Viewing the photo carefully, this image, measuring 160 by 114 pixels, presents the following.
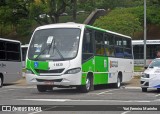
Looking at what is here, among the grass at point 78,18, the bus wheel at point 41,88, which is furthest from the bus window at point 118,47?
the grass at point 78,18

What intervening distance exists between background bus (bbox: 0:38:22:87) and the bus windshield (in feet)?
22.6

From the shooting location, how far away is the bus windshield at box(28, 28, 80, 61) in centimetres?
1969

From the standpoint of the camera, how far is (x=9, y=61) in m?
27.8

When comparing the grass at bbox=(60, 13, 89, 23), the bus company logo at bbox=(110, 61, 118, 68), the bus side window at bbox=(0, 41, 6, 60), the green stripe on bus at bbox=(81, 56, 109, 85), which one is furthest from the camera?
the grass at bbox=(60, 13, 89, 23)

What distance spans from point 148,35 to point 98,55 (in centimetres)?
4677

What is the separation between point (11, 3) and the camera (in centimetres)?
5306

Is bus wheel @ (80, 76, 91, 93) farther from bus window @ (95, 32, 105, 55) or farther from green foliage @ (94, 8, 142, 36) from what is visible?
green foliage @ (94, 8, 142, 36)

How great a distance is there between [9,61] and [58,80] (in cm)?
909

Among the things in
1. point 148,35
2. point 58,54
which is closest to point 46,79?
point 58,54

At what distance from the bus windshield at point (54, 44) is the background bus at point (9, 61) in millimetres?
6888

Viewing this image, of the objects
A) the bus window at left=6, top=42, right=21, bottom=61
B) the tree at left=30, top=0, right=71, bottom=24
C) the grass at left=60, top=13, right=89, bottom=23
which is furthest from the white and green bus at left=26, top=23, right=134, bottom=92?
the grass at left=60, top=13, right=89, bottom=23

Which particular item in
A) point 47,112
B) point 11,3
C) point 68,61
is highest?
point 11,3

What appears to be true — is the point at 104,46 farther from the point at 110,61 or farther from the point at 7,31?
the point at 7,31

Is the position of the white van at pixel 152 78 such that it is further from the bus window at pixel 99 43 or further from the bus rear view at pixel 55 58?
the bus rear view at pixel 55 58
